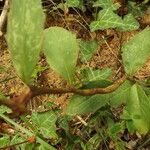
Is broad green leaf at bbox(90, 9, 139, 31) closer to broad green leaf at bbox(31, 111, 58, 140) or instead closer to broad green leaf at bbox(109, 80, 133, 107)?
broad green leaf at bbox(31, 111, 58, 140)

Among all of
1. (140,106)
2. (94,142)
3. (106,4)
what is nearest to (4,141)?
(94,142)

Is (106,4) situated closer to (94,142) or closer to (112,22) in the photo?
(112,22)

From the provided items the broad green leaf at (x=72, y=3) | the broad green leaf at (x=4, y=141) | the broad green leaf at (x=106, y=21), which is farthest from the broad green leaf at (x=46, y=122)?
the broad green leaf at (x=72, y=3)

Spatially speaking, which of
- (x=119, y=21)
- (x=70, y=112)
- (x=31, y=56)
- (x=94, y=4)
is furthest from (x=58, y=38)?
(x=94, y=4)

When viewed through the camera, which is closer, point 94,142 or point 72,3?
point 94,142

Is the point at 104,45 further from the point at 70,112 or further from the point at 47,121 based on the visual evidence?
the point at 70,112

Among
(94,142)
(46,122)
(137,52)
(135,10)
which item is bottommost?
(94,142)

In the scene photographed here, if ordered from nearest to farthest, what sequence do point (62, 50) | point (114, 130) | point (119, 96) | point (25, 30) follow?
point (25, 30)
point (62, 50)
point (119, 96)
point (114, 130)
